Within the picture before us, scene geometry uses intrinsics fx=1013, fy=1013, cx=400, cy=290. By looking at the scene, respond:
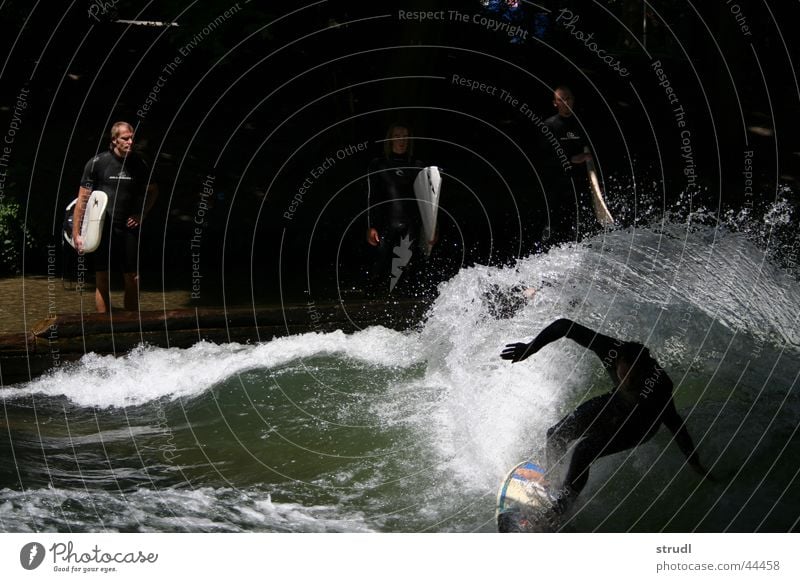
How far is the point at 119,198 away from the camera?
10180mm

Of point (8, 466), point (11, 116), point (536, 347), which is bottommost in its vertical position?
point (8, 466)

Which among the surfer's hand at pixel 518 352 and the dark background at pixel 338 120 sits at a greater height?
the dark background at pixel 338 120

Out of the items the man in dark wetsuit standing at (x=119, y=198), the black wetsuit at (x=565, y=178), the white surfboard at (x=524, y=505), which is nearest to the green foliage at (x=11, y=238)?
the man in dark wetsuit standing at (x=119, y=198)

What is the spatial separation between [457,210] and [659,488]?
9376mm

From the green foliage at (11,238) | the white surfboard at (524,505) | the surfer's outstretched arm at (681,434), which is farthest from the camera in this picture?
the green foliage at (11,238)

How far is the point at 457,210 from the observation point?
51.9 ft

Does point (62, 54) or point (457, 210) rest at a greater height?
point (62, 54)

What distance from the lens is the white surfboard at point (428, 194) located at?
1109 cm

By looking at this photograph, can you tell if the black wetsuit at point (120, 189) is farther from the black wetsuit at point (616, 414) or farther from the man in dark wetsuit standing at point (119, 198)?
the black wetsuit at point (616, 414)

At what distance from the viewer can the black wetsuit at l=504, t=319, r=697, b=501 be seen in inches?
244

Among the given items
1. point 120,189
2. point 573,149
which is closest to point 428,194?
point 573,149

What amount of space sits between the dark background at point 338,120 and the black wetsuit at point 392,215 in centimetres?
63

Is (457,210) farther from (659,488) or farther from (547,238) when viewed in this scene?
(659,488)
